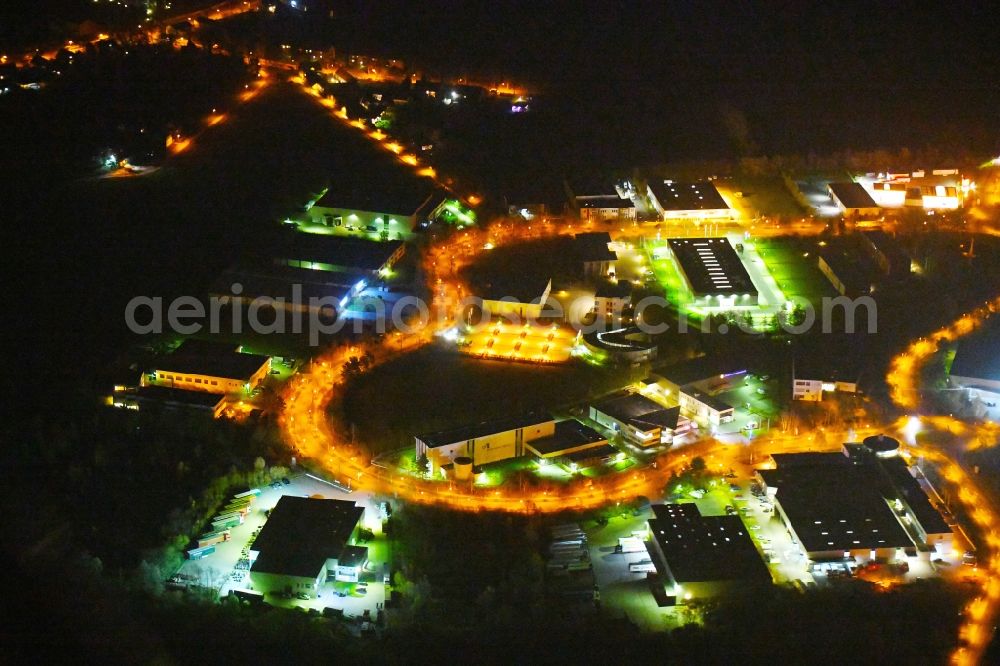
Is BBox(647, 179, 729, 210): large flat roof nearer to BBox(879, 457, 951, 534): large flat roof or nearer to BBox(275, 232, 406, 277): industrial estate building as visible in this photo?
BBox(275, 232, 406, 277): industrial estate building

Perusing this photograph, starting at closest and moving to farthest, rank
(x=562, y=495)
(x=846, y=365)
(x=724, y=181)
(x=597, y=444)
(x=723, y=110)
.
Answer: (x=562, y=495)
(x=597, y=444)
(x=846, y=365)
(x=724, y=181)
(x=723, y=110)

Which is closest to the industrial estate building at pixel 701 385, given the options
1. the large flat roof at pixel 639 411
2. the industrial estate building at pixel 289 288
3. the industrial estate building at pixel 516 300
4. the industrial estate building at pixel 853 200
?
the large flat roof at pixel 639 411

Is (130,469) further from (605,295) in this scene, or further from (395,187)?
(395,187)

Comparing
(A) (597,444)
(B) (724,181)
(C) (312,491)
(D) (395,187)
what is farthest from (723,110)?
(C) (312,491)

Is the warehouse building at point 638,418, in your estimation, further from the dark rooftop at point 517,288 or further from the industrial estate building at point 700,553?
the dark rooftop at point 517,288

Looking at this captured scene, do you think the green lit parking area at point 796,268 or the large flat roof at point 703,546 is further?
the green lit parking area at point 796,268

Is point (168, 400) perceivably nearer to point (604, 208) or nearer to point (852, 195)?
point (604, 208)

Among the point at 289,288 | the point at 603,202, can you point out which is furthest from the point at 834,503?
the point at 603,202

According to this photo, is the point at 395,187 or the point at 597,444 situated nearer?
the point at 597,444

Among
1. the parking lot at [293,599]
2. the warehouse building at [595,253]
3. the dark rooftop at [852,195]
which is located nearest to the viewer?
the parking lot at [293,599]
